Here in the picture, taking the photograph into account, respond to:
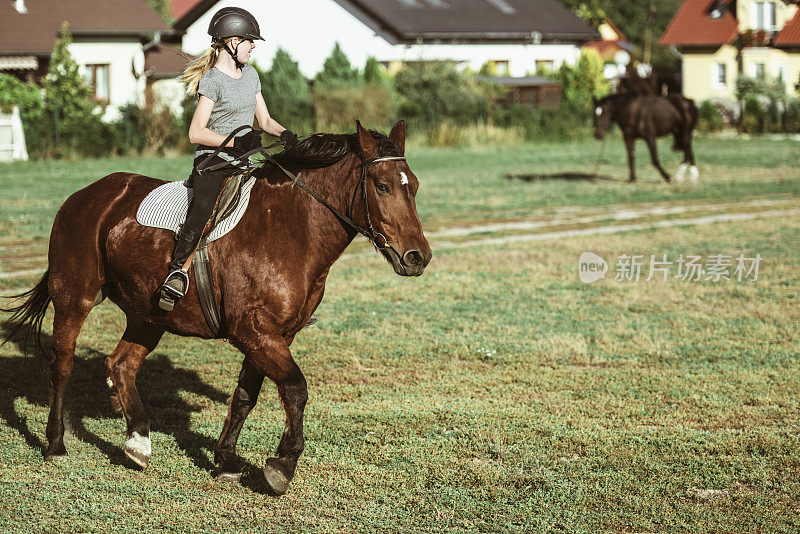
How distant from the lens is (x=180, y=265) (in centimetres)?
614

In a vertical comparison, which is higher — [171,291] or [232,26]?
[232,26]

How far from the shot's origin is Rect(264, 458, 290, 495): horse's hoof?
5898mm

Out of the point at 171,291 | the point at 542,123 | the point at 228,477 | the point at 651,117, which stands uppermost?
the point at 542,123

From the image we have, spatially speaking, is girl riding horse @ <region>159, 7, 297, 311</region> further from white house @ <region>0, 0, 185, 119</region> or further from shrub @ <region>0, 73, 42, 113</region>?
white house @ <region>0, 0, 185, 119</region>

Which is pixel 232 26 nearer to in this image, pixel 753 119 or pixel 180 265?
pixel 180 265

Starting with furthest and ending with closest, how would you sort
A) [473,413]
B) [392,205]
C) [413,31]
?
[413,31] < [473,413] < [392,205]

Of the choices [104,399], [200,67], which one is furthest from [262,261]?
[104,399]

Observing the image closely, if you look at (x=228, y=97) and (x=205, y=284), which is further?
(x=228, y=97)

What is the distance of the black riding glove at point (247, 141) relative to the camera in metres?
6.45

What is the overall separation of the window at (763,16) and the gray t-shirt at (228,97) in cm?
6254

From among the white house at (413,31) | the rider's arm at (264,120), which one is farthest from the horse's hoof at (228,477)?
the white house at (413,31)

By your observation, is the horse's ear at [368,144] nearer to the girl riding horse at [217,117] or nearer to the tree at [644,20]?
the girl riding horse at [217,117]

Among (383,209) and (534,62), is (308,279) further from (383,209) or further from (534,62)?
(534,62)

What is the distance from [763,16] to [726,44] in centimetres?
294
